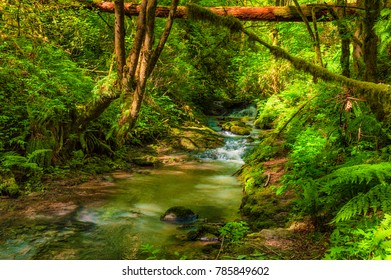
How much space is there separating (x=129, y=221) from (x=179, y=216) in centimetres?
96

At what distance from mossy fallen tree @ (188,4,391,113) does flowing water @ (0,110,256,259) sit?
2.98m

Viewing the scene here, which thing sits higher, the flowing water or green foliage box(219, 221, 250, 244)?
green foliage box(219, 221, 250, 244)

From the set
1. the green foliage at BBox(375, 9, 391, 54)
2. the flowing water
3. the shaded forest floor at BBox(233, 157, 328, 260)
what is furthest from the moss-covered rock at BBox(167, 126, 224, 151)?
the green foliage at BBox(375, 9, 391, 54)

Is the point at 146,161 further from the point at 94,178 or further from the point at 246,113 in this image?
the point at 246,113

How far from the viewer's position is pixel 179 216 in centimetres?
679

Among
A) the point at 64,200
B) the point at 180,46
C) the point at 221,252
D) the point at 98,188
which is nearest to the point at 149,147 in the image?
the point at 180,46

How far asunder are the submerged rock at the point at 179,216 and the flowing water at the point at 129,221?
169mm

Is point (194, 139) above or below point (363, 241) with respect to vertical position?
below

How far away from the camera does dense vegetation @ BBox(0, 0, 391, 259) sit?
4.15 meters

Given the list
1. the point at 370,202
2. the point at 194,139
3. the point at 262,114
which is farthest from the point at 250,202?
the point at 262,114

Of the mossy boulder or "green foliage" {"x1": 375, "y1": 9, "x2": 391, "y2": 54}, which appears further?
the mossy boulder

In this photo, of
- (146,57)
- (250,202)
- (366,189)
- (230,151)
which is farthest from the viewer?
(230,151)

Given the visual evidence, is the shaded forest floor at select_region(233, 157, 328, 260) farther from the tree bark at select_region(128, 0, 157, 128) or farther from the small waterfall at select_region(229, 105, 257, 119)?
the small waterfall at select_region(229, 105, 257, 119)
